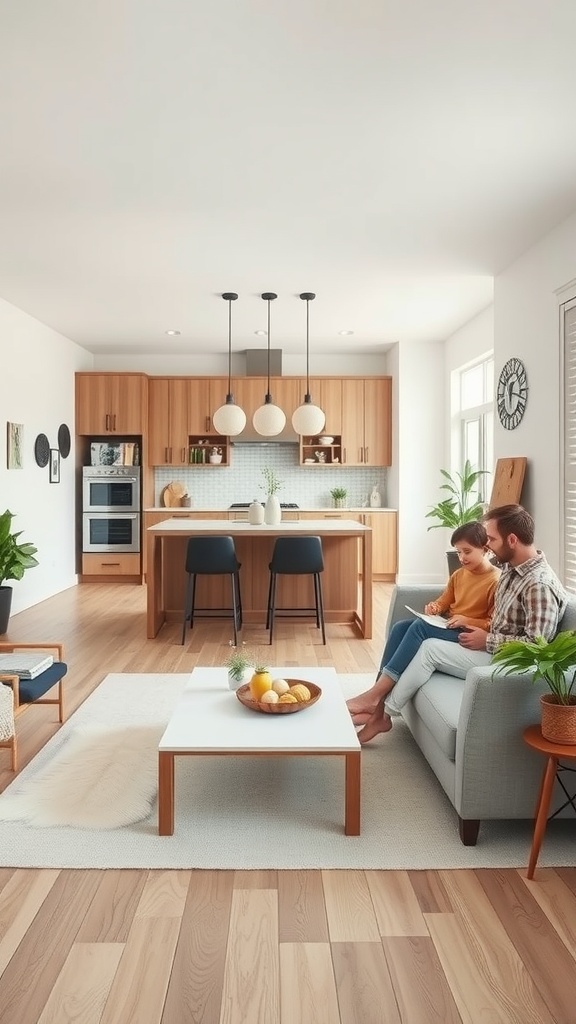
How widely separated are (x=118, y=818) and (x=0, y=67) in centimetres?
284

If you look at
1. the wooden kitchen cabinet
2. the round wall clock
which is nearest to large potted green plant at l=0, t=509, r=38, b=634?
the wooden kitchen cabinet

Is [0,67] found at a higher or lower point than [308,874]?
higher

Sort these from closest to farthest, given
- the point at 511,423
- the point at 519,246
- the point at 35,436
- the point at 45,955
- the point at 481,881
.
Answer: the point at 45,955 → the point at 481,881 → the point at 519,246 → the point at 511,423 → the point at 35,436

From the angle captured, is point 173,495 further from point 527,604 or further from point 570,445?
point 527,604

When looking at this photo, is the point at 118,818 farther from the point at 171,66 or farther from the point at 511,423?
the point at 511,423

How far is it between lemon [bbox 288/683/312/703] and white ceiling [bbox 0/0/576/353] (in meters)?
2.41

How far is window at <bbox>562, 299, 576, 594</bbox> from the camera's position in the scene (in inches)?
174

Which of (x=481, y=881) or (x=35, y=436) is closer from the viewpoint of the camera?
(x=481, y=881)

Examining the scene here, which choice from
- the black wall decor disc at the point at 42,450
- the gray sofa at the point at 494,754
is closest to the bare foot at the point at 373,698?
the gray sofa at the point at 494,754

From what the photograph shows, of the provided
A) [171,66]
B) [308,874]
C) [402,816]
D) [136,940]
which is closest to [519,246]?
[171,66]

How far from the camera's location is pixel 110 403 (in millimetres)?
8695

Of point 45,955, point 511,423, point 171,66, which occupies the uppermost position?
point 171,66

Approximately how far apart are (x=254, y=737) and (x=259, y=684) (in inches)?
12.9

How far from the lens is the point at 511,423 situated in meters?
5.42
